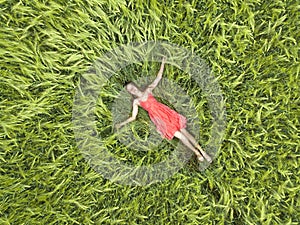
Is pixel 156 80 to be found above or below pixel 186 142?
Answer: above

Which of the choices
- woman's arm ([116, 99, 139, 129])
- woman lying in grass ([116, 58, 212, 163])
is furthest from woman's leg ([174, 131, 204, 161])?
woman's arm ([116, 99, 139, 129])

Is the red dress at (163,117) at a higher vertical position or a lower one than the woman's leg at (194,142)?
higher

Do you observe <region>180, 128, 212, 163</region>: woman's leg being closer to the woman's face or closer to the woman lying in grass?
the woman lying in grass

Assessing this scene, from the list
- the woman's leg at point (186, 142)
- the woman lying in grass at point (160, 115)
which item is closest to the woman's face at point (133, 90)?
the woman lying in grass at point (160, 115)

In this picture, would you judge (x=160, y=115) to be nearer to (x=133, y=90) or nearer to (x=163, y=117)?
(x=163, y=117)

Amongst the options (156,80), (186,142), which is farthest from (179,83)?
(186,142)

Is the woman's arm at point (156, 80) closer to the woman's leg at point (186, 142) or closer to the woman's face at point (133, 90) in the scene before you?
the woman's face at point (133, 90)

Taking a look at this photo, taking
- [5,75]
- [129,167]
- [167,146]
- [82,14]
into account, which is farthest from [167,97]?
[5,75]
